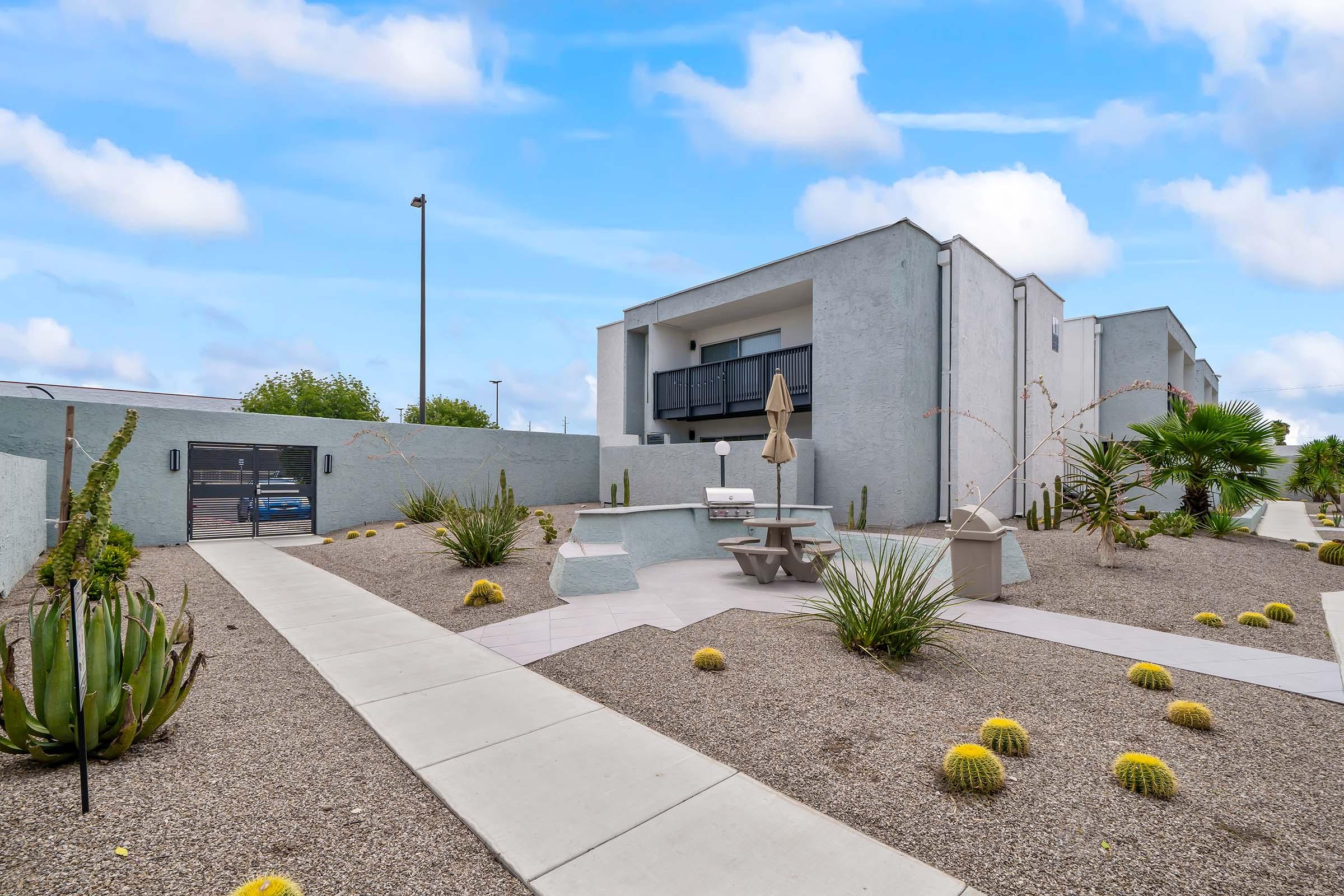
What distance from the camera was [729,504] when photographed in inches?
422

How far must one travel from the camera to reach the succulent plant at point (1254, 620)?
6.29 metres

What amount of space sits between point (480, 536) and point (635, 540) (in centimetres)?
231

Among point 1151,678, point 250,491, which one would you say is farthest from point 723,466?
point 250,491

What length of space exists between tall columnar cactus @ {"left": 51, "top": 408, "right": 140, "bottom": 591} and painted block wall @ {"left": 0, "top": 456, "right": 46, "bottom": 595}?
6791 millimetres

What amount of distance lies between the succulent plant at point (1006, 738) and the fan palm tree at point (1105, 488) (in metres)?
6.26

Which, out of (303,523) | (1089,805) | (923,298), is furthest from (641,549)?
(303,523)

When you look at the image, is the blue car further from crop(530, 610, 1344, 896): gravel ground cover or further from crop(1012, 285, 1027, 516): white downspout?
crop(1012, 285, 1027, 516): white downspout

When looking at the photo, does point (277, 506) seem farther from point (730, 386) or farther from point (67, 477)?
point (67, 477)

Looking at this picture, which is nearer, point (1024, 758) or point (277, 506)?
point (1024, 758)

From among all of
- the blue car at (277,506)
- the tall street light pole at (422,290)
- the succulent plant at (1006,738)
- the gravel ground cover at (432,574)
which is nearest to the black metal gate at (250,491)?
the blue car at (277,506)

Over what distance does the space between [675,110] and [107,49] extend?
765cm

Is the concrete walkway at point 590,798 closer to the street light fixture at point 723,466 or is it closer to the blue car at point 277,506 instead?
the street light fixture at point 723,466

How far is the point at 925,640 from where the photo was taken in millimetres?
5027

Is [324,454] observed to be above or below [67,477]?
above
